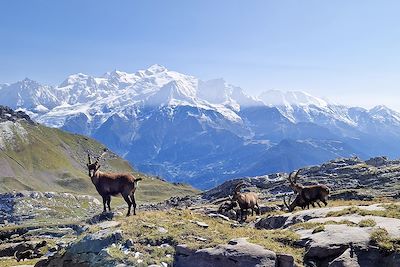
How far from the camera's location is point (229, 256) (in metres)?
22.7

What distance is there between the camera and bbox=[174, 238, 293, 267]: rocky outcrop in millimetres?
22328

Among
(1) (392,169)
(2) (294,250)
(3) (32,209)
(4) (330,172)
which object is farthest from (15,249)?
(3) (32,209)

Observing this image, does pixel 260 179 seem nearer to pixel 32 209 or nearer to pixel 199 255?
pixel 32 209

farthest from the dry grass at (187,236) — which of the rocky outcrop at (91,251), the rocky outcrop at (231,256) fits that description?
the rocky outcrop at (91,251)

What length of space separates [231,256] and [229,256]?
0.10 m

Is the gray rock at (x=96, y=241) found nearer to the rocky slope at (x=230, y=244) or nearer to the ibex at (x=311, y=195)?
the rocky slope at (x=230, y=244)

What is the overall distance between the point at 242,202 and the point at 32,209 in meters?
175

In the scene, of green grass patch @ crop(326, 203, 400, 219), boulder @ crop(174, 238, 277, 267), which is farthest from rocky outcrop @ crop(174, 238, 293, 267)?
green grass patch @ crop(326, 203, 400, 219)

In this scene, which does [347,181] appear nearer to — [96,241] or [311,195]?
[311,195]

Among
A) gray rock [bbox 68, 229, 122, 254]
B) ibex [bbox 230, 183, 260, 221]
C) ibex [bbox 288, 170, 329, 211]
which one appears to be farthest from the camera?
ibex [bbox 230, 183, 260, 221]

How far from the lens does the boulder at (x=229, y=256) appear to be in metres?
22.3

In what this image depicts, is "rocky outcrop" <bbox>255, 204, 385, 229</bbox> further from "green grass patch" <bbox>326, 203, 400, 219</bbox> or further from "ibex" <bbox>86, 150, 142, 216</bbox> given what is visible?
"ibex" <bbox>86, 150, 142, 216</bbox>

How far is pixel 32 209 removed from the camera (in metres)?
200

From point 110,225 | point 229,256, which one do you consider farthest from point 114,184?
point 229,256
